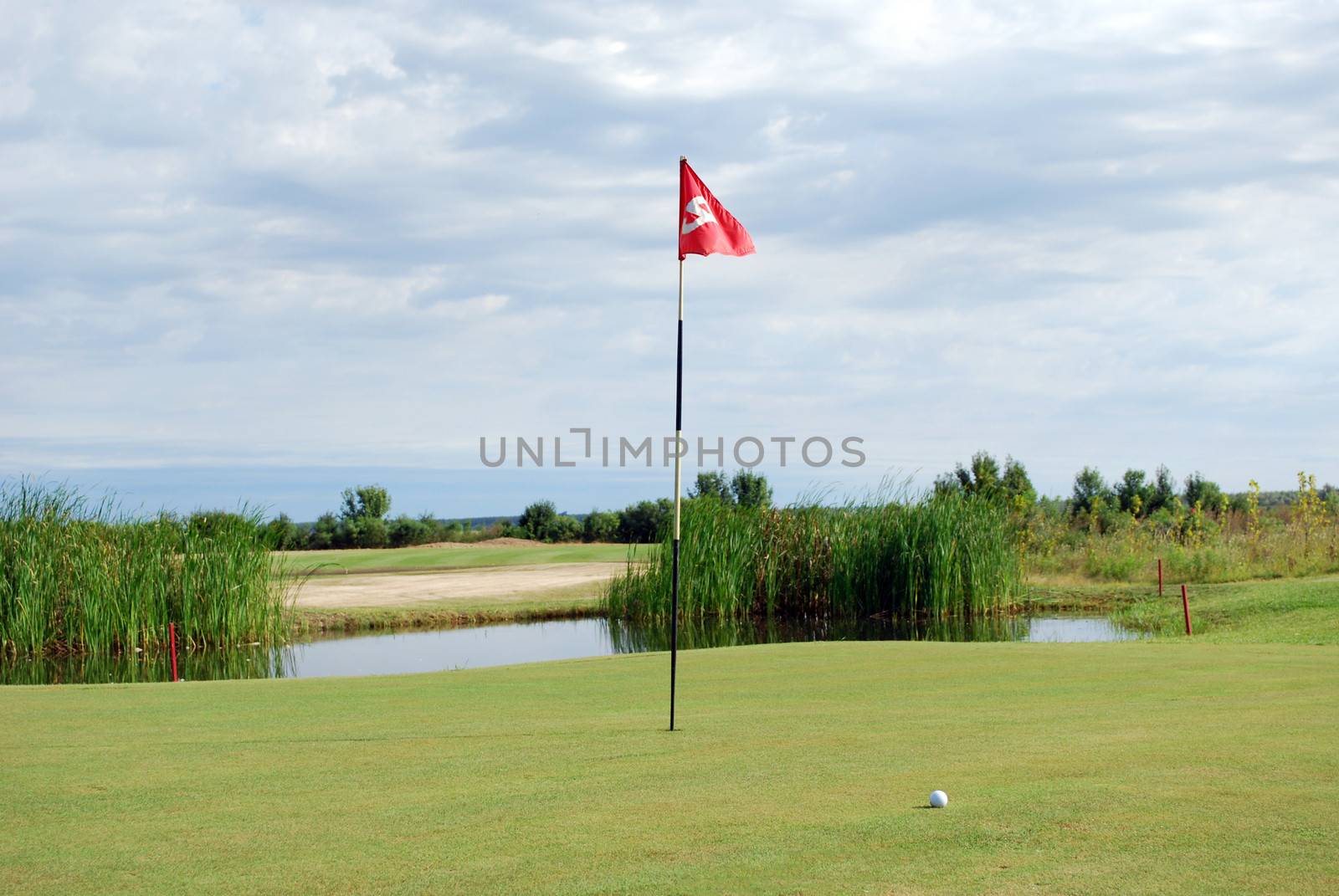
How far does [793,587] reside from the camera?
2623cm

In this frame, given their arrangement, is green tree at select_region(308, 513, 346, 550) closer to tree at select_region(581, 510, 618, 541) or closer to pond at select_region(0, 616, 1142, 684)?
tree at select_region(581, 510, 618, 541)

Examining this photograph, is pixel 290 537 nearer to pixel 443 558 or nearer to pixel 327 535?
pixel 327 535

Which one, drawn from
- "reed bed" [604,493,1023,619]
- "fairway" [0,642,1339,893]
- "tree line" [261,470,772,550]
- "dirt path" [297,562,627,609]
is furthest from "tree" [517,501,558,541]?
"fairway" [0,642,1339,893]

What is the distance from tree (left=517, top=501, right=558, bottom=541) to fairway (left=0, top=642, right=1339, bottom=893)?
142 feet

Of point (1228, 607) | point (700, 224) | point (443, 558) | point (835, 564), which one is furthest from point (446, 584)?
point (700, 224)

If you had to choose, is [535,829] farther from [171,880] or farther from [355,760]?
[355,760]

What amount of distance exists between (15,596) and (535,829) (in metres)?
17.4

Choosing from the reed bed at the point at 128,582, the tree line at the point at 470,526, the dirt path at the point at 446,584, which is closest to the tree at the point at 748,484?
the tree line at the point at 470,526

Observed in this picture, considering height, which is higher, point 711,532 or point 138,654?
point 711,532

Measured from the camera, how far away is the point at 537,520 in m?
53.9

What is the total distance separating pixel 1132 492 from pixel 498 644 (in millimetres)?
33972

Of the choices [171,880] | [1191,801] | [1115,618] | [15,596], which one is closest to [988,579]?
[1115,618]

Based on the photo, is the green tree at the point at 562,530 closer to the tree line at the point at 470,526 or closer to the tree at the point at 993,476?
the tree line at the point at 470,526

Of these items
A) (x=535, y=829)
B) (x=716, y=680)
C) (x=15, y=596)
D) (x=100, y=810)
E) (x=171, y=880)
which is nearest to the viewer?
(x=171, y=880)
